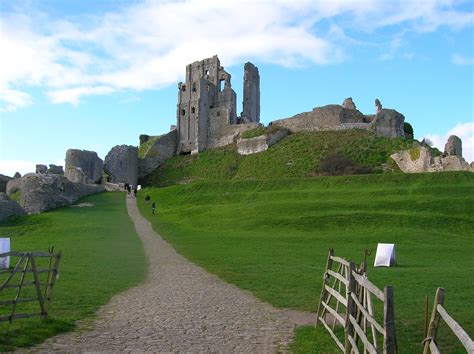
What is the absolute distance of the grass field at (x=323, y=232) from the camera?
16.6 meters

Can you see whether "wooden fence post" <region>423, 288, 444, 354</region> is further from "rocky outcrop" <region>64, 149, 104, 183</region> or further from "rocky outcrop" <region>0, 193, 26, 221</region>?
"rocky outcrop" <region>64, 149, 104, 183</region>

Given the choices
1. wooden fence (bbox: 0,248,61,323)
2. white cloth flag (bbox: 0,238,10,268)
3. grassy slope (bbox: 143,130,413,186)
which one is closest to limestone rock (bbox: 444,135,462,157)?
grassy slope (bbox: 143,130,413,186)

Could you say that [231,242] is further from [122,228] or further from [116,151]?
[116,151]

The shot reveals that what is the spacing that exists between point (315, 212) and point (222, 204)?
451 inches

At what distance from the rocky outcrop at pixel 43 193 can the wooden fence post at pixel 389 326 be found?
4733 centimetres

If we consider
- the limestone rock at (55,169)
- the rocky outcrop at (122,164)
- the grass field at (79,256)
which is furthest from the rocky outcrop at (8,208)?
the rocky outcrop at (122,164)

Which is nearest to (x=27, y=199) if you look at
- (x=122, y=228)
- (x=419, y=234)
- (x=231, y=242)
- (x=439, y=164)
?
(x=122, y=228)

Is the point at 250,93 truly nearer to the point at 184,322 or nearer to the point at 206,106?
the point at 206,106

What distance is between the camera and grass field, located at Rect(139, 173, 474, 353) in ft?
54.4

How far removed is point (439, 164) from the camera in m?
55.7

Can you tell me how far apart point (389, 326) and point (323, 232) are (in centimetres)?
2742

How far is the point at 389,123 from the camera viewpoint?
69.4m

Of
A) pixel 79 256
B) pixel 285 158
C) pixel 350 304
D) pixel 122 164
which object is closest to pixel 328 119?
pixel 285 158

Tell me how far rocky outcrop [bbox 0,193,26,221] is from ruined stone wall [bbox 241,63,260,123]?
171 feet
